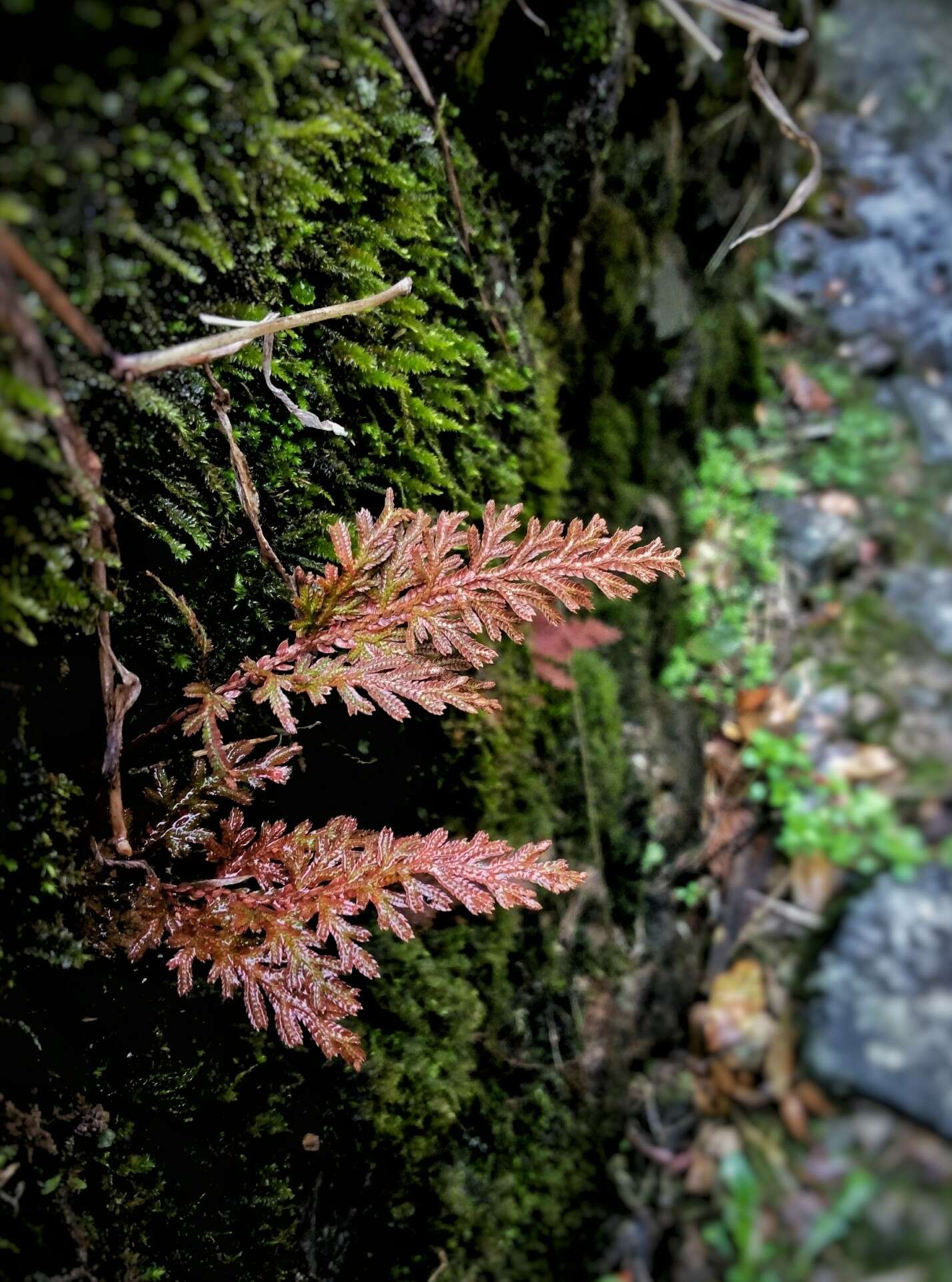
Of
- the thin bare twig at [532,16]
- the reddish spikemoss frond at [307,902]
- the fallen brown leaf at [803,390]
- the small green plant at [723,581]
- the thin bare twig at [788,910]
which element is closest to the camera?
the reddish spikemoss frond at [307,902]

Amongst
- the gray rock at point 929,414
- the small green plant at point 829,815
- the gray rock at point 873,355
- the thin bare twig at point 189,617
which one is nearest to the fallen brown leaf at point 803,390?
the gray rock at point 873,355

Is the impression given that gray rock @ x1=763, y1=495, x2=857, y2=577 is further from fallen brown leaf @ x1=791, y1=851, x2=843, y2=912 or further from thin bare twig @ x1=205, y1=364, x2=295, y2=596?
thin bare twig @ x1=205, y1=364, x2=295, y2=596

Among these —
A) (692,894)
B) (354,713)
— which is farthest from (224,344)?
(692,894)

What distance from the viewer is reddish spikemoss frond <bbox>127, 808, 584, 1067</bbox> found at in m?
1.10

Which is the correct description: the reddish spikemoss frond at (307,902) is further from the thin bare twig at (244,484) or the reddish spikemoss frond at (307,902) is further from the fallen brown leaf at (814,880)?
the fallen brown leaf at (814,880)

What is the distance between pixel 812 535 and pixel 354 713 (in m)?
3.93

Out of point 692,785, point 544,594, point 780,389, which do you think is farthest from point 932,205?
point 544,594

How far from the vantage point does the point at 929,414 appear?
4.78 meters

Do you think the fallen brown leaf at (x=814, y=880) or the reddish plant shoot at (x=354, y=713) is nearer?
the reddish plant shoot at (x=354, y=713)

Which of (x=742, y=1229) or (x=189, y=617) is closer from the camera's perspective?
(x=189, y=617)

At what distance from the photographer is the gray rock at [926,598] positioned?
161 inches

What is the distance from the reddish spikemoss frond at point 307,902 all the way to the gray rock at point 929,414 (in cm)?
469

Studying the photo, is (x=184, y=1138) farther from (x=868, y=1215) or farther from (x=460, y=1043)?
(x=868, y=1215)

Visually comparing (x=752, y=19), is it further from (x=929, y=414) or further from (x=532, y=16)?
(x=929, y=414)
